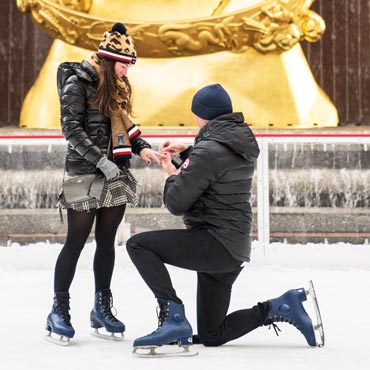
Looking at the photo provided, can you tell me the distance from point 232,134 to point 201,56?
3.24 m

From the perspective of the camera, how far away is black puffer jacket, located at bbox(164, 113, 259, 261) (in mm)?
2492

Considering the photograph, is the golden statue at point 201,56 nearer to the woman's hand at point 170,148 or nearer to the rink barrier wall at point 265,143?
the rink barrier wall at point 265,143

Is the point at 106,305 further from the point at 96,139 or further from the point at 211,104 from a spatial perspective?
the point at 211,104

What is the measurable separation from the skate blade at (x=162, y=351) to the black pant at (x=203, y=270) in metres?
0.12

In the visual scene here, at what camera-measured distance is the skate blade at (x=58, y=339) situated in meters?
2.65

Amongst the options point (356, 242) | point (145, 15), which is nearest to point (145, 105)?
point (145, 15)

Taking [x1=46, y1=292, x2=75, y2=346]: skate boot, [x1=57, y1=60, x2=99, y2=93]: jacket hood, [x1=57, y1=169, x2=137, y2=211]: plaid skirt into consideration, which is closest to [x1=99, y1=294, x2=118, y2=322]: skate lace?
[x1=46, y1=292, x2=75, y2=346]: skate boot

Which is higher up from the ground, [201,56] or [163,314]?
[201,56]

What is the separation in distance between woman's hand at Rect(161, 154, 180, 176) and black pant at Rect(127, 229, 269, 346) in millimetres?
167

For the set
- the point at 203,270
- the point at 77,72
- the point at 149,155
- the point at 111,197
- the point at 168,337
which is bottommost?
the point at 168,337

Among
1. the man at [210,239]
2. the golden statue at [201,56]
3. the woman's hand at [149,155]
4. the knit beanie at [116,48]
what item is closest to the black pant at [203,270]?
the man at [210,239]

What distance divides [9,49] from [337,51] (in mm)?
2834

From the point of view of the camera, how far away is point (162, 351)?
248cm

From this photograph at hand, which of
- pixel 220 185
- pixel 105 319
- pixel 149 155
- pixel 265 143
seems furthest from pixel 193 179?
pixel 265 143
